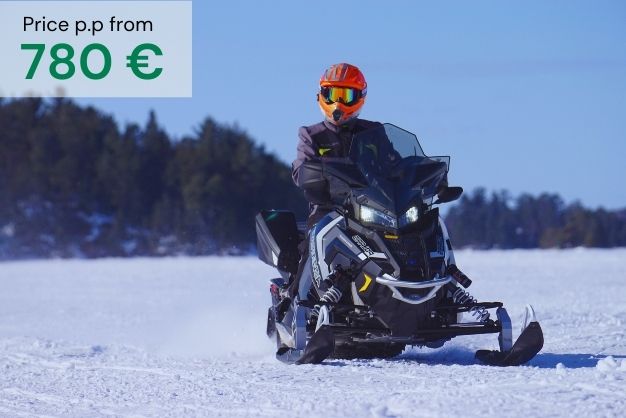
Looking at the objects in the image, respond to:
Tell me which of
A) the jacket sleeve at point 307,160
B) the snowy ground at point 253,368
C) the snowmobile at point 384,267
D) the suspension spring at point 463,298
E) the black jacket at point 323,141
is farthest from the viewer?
the black jacket at point 323,141

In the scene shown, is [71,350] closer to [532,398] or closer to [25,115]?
[532,398]

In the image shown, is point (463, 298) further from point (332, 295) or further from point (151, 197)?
point (151, 197)

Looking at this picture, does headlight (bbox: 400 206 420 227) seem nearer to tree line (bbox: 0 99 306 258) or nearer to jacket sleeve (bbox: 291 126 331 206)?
jacket sleeve (bbox: 291 126 331 206)

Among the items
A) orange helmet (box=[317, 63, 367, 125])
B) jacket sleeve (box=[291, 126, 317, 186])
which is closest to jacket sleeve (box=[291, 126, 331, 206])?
jacket sleeve (box=[291, 126, 317, 186])

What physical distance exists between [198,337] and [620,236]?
31.3 metres

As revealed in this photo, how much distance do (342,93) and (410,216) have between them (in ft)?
4.93

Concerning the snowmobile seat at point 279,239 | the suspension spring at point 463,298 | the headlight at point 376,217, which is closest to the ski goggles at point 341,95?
the snowmobile seat at point 279,239

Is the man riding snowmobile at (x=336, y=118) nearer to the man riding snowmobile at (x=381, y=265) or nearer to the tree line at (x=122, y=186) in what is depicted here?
the man riding snowmobile at (x=381, y=265)

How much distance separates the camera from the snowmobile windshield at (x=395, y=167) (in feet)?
23.5

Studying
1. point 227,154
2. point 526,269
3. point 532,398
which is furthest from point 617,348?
point 227,154

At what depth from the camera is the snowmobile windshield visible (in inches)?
282

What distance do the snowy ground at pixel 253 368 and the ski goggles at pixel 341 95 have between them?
6.67 feet

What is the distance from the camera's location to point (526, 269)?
72.2ft

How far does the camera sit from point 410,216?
7.13 meters
